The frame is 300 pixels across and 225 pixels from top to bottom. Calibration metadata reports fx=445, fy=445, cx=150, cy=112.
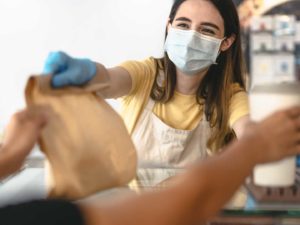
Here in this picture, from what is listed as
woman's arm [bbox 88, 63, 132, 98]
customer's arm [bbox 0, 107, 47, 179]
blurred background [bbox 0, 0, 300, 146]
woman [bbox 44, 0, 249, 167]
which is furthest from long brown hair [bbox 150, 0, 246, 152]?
blurred background [bbox 0, 0, 300, 146]

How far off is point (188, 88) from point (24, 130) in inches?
31.1

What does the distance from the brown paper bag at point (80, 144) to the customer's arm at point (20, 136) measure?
0.05 feet

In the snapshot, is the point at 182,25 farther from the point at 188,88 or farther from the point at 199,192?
the point at 199,192

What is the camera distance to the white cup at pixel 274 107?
70 centimetres

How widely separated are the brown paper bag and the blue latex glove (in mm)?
16

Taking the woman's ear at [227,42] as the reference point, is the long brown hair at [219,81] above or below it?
below

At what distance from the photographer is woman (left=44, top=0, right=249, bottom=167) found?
132cm

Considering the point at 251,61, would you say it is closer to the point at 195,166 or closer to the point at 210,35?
the point at 210,35

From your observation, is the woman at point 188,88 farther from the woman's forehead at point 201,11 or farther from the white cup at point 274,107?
the white cup at point 274,107

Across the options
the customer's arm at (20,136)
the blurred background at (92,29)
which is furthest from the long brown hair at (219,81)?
the blurred background at (92,29)

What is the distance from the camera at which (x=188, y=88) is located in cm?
142

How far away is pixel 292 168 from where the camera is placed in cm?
79

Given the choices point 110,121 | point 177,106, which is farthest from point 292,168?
point 177,106

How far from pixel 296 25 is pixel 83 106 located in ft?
6.96
